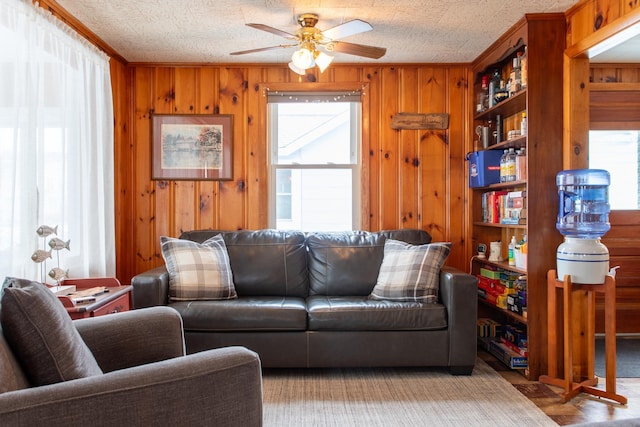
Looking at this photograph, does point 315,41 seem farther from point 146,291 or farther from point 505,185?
point 146,291

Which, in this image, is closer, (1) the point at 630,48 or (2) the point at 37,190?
(2) the point at 37,190

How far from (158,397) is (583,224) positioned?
2.65 meters

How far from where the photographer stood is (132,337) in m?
1.83

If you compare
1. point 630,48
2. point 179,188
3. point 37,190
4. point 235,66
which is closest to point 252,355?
point 37,190

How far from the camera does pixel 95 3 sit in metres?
2.80

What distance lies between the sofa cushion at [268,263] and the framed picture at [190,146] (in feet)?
2.19

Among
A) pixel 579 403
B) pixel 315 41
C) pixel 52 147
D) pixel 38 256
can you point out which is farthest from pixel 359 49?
pixel 579 403

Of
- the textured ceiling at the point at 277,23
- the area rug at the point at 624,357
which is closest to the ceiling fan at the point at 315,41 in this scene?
the textured ceiling at the point at 277,23

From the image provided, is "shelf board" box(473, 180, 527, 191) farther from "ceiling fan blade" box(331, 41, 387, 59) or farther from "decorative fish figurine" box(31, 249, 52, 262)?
"decorative fish figurine" box(31, 249, 52, 262)

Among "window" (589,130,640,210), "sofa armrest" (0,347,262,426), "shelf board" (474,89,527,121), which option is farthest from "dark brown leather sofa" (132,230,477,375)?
"window" (589,130,640,210)

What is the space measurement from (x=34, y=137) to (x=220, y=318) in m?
1.50

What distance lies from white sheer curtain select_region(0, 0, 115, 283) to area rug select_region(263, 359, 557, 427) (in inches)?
61.0

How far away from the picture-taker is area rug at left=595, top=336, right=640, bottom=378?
321 cm

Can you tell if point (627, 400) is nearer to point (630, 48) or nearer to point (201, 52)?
point (630, 48)
